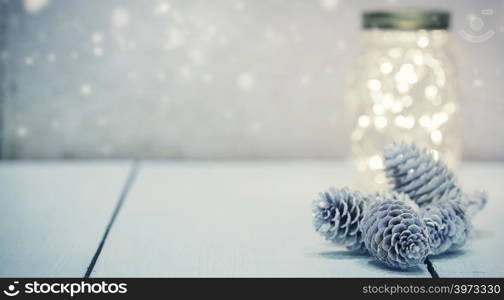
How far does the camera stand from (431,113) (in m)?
1.09

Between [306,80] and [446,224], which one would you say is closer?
[446,224]

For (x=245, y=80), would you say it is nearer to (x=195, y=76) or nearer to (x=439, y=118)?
(x=195, y=76)

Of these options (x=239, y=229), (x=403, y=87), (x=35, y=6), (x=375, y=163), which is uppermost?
(x=35, y=6)

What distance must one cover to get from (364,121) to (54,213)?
0.52m

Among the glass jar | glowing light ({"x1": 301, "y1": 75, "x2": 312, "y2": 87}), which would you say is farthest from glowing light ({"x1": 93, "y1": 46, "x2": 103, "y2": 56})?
the glass jar

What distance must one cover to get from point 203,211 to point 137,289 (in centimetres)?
31

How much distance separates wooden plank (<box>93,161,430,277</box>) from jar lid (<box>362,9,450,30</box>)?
0.28 meters

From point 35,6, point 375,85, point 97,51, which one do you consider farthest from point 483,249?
point 35,6

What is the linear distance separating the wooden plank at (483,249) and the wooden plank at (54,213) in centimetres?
39

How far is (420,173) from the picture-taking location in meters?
0.79

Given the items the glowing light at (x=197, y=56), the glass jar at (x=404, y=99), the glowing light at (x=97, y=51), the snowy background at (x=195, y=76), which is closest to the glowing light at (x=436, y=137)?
the glass jar at (x=404, y=99)

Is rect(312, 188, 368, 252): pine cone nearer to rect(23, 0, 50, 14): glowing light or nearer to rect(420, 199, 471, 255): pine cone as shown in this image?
rect(420, 199, 471, 255): pine cone

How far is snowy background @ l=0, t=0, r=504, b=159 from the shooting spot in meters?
1.23

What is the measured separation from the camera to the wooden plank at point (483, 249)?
70 centimetres
